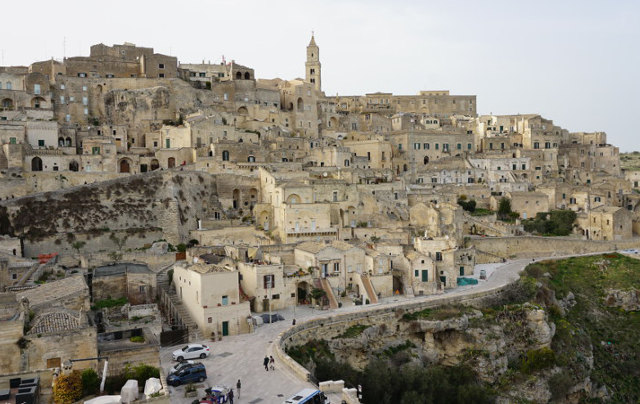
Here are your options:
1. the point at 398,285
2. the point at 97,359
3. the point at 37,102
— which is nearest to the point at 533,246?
the point at 398,285

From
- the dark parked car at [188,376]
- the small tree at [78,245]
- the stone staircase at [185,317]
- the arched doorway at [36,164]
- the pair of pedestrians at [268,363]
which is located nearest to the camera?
the dark parked car at [188,376]

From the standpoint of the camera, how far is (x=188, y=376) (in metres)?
21.8

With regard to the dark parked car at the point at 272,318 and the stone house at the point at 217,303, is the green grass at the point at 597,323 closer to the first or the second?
the dark parked car at the point at 272,318

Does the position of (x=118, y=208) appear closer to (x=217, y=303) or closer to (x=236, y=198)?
(x=236, y=198)

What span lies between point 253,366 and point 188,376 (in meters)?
3.21

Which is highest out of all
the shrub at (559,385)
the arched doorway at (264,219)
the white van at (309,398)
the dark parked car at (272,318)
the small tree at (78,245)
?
the arched doorway at (264,219)

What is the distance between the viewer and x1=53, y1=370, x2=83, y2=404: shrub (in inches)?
691

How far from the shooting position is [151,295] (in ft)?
109

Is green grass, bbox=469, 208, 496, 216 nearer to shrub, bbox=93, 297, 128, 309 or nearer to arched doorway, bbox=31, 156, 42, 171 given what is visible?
shrub, bbox=93, 297, 128, 309

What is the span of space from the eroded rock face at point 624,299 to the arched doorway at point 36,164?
46.4 m

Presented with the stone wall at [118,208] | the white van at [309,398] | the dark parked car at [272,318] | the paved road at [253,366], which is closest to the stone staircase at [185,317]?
the paved road at [253,366]

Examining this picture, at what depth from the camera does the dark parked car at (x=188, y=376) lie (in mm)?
21533

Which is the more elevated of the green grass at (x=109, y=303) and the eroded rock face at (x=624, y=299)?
the green grass at (x=109, y=303)

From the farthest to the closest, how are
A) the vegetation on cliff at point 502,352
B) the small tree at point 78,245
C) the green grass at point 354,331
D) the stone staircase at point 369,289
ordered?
the small tree at point 78,245, the stone staircase at point 369,289, the green grass at point 354,331, the vegetation on cliff at point 502,352
